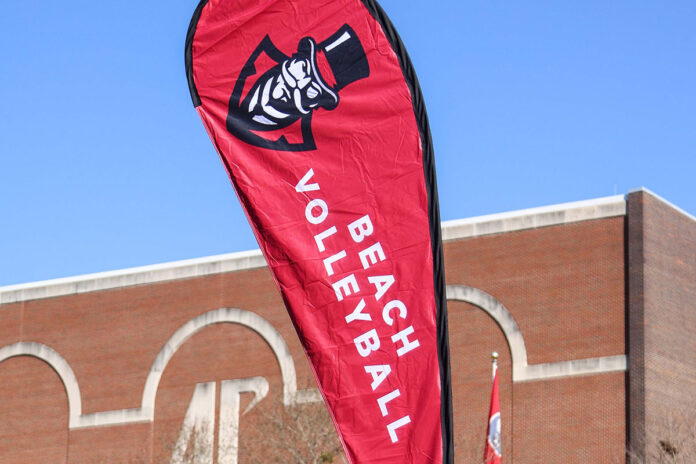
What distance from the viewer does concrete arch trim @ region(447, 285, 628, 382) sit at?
1622 inches

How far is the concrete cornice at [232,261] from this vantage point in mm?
42656

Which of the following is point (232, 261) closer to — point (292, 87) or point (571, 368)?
point (571, 368)

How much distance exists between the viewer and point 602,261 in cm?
4212

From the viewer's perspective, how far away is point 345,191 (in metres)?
5.88

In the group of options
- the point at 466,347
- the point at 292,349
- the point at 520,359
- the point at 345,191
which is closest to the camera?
the point at 345,191

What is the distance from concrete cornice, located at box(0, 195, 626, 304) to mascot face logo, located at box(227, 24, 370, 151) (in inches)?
1461

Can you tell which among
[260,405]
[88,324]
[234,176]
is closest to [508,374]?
[260,405]

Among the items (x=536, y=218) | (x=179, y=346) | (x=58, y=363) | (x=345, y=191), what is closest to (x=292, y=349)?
(x=179, y=346)

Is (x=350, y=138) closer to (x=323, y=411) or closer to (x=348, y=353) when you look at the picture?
(x=348, y=353)

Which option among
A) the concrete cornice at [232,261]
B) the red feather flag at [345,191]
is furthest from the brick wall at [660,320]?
the red feather flag at [345,191]

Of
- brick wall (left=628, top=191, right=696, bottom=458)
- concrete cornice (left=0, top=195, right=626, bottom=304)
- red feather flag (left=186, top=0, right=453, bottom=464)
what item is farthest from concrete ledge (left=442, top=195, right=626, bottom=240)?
red feather flag (left=186, top=0, right=453, bottom=464)

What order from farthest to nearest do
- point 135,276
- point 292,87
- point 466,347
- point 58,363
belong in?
point 58,363 < point 135,276 < point 466,347 < point 292,87

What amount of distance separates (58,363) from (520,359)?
64.4 feet

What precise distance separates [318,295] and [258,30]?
4.52 feet
